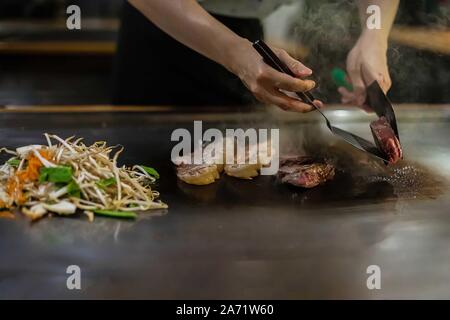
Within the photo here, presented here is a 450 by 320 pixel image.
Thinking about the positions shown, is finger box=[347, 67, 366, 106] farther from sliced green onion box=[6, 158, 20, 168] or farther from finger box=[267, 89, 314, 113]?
sliced green onion box=[6, 158, 20, 168]

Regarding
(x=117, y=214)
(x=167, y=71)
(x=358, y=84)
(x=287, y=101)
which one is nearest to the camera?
(x=117, y=214)

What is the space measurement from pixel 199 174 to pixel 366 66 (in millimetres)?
930

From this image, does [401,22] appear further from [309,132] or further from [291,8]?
[309,132]

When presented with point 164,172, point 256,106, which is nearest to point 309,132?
point 256,106

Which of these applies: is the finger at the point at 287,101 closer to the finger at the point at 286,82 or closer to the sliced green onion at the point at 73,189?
the finger at the point at 286,82

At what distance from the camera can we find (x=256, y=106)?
2.86m

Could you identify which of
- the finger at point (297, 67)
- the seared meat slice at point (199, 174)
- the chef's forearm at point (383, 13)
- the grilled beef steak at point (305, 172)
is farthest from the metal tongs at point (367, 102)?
the seared meat slice at point (199, 174)

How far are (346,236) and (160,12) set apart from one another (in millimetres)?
1215

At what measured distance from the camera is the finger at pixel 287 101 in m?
2.02

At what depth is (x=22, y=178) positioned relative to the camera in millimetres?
1730

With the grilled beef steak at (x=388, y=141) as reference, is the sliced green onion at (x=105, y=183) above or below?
below

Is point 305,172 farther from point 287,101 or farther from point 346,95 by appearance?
point 346,95

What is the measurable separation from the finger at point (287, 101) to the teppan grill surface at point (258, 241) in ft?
0.89

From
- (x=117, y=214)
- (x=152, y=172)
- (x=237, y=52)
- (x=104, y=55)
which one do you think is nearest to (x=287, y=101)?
(x=237, y=52)
